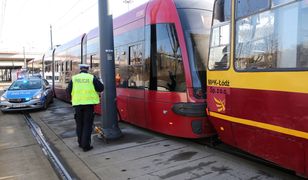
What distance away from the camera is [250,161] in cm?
547

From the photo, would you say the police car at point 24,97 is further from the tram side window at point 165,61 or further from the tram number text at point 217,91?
the tram number text at point 217,91

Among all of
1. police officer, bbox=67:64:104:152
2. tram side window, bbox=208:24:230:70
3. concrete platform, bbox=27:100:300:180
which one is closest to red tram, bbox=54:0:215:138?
concrete platform, bbox=27:100:300:180

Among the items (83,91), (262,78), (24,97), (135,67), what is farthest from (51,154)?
(24,97)

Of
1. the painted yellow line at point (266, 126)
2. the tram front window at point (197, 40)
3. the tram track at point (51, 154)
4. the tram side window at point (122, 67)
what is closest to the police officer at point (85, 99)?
the tram track at point (51, 154)

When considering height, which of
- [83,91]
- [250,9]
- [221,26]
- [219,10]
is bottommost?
[83,91]

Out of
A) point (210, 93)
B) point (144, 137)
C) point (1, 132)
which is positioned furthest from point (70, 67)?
point (210, 93)

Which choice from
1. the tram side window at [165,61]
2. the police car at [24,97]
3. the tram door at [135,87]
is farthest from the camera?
the police car at [24,97]

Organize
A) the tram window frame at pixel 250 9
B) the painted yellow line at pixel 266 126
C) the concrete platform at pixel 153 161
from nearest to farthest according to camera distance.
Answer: the painted yellow line at pixel 266 126, the tram window frame at pixel 250 9, the concrete platform at pixel 153 161

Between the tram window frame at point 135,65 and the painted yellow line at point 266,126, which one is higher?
the tram window frame at point 135,65

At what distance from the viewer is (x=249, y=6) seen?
471 cm

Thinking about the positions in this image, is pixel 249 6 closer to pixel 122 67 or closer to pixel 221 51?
pixel 221 51

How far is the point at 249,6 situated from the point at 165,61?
243 centimetres

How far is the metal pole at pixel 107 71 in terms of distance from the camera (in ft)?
23.9

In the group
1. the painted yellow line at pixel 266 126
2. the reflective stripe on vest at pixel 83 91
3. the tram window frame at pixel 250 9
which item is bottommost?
the painted yellow line at pixel 266 126
